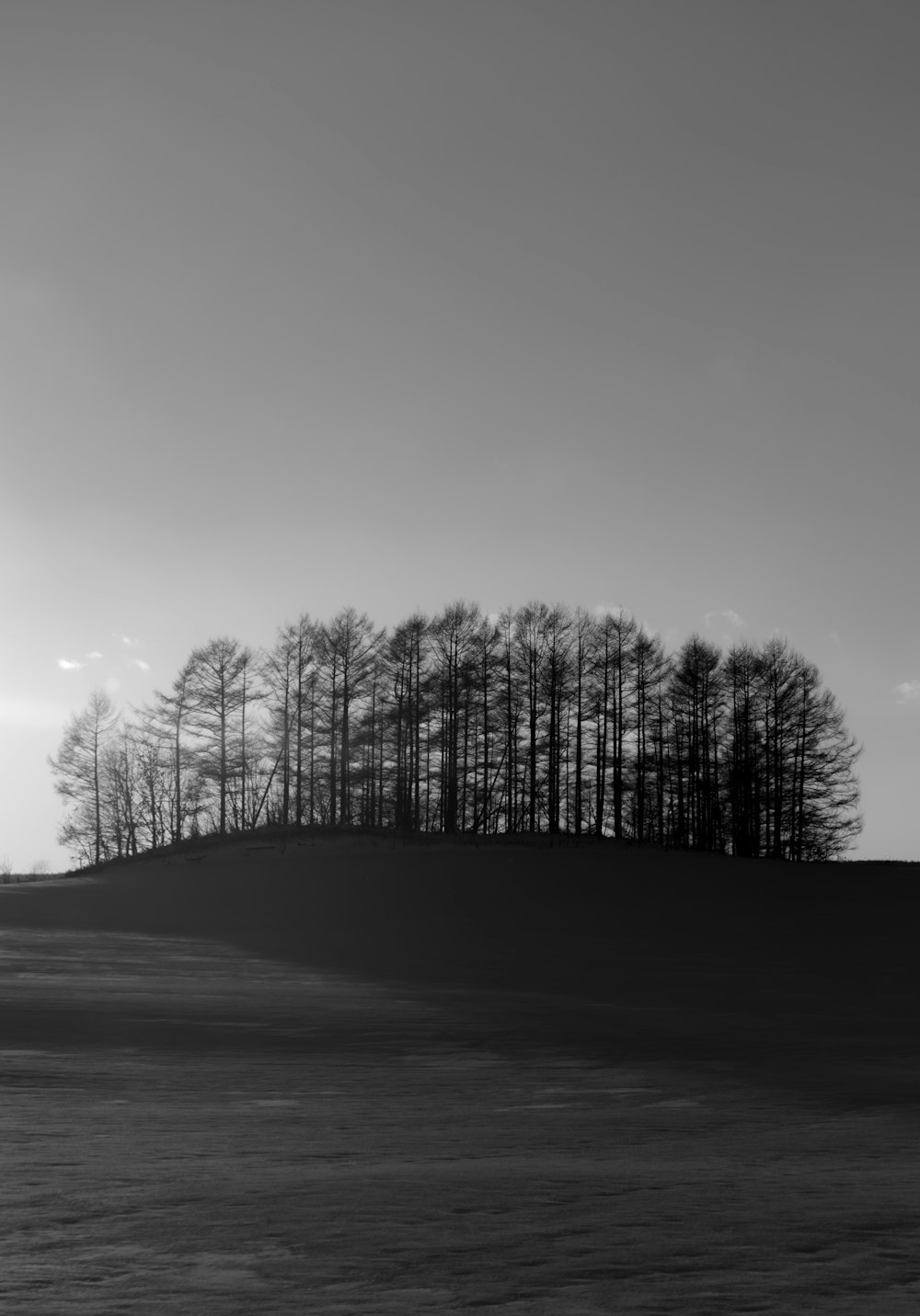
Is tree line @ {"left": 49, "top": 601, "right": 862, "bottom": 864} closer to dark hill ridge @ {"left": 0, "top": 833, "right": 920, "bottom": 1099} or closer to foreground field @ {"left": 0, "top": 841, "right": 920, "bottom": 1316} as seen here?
dark hill ridge @ {"left": 0, "top": 833, "right": 920, "bottom": 1099}

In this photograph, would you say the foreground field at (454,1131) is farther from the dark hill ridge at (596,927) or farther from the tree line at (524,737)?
the tree line at (524,737)

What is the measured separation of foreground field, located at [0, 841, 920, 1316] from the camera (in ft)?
10.5

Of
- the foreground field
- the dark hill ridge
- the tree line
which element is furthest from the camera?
the tree line

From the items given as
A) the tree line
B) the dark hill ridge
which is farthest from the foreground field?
the tree line

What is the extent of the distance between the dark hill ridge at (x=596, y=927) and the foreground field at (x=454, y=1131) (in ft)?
0.38

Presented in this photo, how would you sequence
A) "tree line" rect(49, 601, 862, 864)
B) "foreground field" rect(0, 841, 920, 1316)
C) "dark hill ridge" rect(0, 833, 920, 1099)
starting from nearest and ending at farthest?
"foreground field" rect(0, 841, 920, 1316) < "dark hill ridge" rect(0, 833, 920, 1099) < "tree line" rect(49, 601, 862, 864)

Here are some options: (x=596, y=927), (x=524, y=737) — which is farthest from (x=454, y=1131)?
(x=524, y=737)

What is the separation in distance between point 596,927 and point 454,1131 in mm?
18237

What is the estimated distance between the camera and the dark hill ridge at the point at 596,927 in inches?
414

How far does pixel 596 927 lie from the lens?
23703mm

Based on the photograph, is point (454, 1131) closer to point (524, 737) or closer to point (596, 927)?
point (596, 927)

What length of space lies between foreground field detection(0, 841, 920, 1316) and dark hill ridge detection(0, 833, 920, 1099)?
12 cm

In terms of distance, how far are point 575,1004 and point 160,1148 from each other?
25.0 feet

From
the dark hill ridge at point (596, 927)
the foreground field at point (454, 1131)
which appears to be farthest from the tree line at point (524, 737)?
the foreground field at point (454, 1131)
